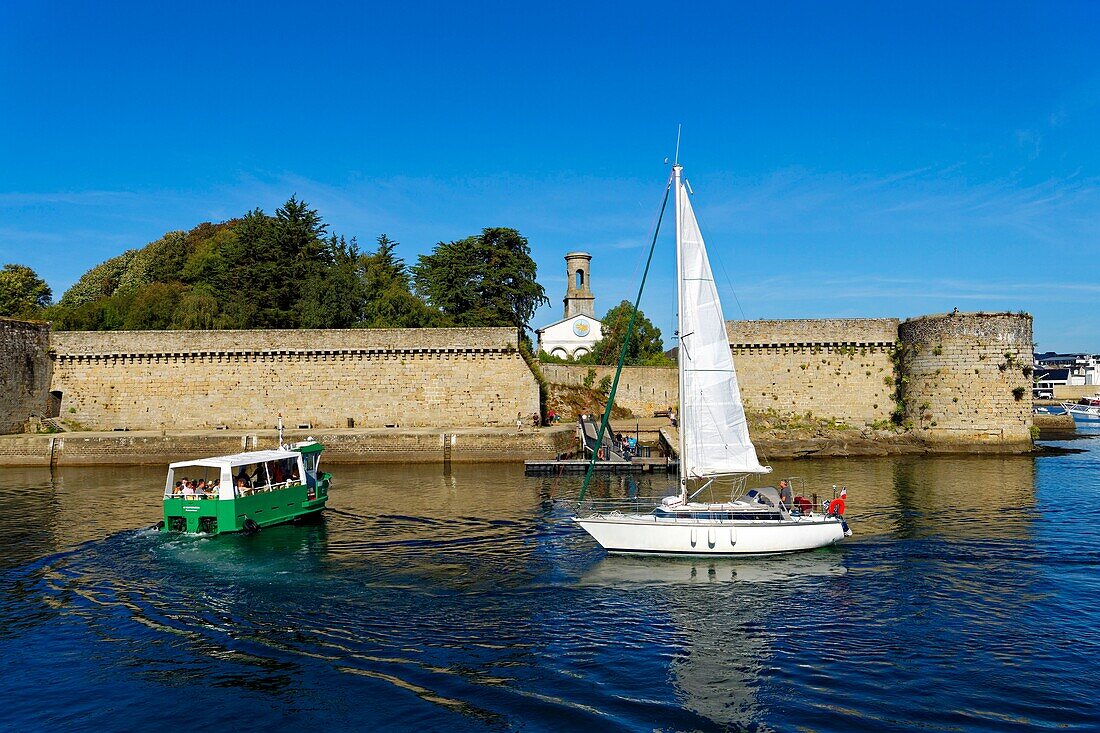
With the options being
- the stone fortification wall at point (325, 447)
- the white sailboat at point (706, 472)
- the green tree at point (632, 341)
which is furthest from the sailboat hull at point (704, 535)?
the green tree at point (632, 341)

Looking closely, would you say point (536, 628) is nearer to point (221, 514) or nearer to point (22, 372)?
point (221, 514)

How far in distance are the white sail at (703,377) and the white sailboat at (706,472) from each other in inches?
0.9

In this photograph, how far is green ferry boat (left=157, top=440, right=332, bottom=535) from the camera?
814 inches

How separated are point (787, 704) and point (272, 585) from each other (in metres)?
10.4

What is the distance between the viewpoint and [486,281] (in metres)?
55.1

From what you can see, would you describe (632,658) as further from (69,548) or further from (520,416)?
(520,416)

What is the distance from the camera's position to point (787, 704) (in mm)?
10508

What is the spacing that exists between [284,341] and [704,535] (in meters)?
28.5

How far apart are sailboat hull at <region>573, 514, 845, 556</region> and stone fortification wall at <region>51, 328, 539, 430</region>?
22.9 m

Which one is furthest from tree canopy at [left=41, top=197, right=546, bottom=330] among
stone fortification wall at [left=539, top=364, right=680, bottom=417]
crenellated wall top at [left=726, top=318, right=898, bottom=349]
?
crenellated wall top at [left=726, top=318, right=898, bottom=349]

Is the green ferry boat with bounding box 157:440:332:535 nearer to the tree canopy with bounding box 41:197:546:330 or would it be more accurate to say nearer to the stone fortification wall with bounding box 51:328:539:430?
the stone fortification wall with bounding box 51:328:539:430

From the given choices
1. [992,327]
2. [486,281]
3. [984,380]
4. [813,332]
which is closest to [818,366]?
[813,332]

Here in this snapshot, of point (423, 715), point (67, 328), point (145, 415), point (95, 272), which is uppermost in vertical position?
point (95, 272)

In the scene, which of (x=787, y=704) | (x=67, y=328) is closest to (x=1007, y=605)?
(x=787, y=704)
